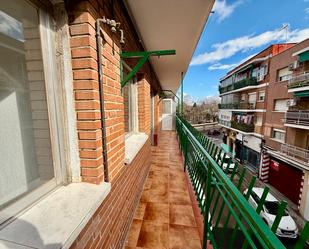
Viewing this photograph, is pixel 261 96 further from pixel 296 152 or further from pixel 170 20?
pixel 170 20

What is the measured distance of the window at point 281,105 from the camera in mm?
9609

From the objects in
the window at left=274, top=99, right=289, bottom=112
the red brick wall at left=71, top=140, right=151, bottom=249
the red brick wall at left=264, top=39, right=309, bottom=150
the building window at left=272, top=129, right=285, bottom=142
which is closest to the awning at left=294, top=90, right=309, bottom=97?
the red brick wall at left=264, top=39, right=309, bottom=150

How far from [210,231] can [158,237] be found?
2.32ft

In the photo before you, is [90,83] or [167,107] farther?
[167,107]

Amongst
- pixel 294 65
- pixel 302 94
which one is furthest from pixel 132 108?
pixel 294 65

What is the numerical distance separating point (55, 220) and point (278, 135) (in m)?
13.2

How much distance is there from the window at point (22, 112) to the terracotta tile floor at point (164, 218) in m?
1.37

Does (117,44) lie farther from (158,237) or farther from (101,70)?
(158,237)

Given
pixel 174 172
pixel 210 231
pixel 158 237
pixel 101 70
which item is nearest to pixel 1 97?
pixel 101 70

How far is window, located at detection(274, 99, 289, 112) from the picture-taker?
9609 millimetres

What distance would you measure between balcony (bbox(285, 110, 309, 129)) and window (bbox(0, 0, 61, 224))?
11.1m

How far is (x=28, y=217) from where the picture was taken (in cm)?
77

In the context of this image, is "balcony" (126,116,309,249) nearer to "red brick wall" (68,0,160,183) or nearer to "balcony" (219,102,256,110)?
"red brick wall" (68,0,160,183)

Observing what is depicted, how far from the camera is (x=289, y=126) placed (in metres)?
8.84
